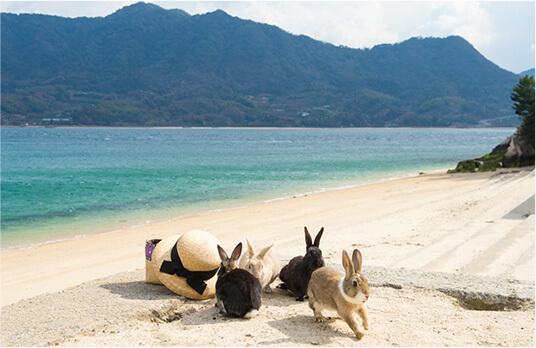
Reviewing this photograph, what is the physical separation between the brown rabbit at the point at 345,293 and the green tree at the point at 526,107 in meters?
32.0

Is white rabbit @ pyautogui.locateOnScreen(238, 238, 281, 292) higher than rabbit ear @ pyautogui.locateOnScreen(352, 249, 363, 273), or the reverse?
rabbit ear @ pyautogui.locateOnScreen(352, 249, 363, 273)

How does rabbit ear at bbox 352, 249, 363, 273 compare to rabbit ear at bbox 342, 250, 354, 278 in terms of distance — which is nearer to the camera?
rabbit ear at bbox 342, 250, 354, 278

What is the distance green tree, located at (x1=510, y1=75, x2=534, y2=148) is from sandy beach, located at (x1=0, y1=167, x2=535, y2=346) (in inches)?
838

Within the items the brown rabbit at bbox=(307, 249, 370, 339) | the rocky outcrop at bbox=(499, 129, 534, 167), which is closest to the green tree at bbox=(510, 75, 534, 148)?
the rocky outcrop at bbox=(499, 129, 534, 167)

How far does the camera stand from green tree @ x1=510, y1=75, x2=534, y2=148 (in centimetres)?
3297

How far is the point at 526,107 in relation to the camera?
34.8 metres

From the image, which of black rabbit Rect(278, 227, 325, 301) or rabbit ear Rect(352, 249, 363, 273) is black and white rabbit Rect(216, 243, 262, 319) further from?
rabbit ear Rect(352, 249, 363, 273)

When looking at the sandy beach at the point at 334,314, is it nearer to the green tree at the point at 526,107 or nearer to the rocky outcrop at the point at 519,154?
the rocky outcrop at the point at 519,154

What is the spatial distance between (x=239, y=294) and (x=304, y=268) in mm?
918

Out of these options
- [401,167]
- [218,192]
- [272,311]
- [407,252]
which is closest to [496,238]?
[407,252]

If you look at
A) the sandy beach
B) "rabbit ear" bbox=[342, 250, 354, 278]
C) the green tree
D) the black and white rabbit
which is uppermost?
the green tree

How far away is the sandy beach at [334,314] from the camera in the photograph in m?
4.94

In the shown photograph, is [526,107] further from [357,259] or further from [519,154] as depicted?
[357,259]

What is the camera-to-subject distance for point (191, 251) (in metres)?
6.12
